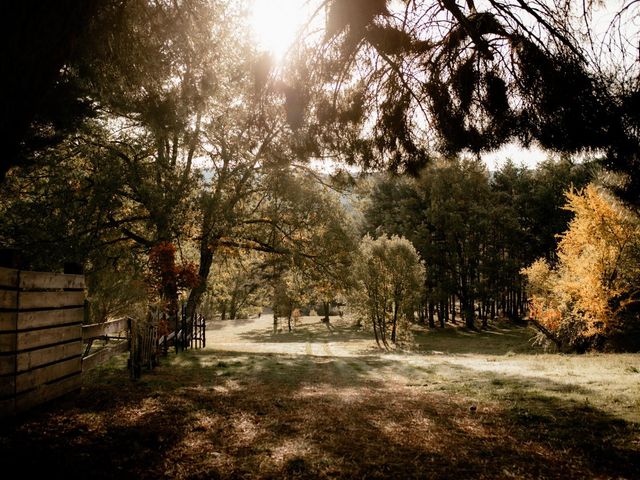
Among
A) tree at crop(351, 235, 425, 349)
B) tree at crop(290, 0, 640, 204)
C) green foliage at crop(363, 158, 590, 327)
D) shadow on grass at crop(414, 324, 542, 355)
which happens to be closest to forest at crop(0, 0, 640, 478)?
tree at crop(290, 0, 640, 204)

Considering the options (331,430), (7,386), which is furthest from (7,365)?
(331,430)

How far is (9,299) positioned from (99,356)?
2.56m

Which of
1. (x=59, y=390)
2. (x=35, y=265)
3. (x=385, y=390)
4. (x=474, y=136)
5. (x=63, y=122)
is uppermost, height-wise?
(x=63, y=122)

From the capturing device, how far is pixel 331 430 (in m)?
4.47

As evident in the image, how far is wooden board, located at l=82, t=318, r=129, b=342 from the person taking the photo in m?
5.12

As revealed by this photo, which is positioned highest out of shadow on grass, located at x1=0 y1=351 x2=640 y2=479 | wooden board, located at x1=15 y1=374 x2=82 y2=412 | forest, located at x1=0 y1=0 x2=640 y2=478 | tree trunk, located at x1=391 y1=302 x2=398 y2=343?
forest, located at x1=0 y1=0 x2=640 y2=478

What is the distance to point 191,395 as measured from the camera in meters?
6.15

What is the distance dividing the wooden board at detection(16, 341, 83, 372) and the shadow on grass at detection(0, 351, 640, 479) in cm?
47

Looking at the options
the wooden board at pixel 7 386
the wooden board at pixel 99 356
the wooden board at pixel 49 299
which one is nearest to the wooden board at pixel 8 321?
the wooden board at pixel 49 299

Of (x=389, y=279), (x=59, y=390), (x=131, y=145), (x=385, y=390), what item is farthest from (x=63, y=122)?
(x=389, y=279)

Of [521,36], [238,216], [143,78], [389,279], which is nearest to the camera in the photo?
[521,36]

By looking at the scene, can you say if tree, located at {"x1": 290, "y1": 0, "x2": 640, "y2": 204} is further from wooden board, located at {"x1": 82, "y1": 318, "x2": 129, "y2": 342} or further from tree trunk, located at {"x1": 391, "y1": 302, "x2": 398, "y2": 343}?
tree trunk, located at {"x1": 391, "y1": 302, "x2": 398, "y2": 343}

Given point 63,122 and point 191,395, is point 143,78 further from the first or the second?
point 191,395

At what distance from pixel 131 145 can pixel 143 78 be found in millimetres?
6475
